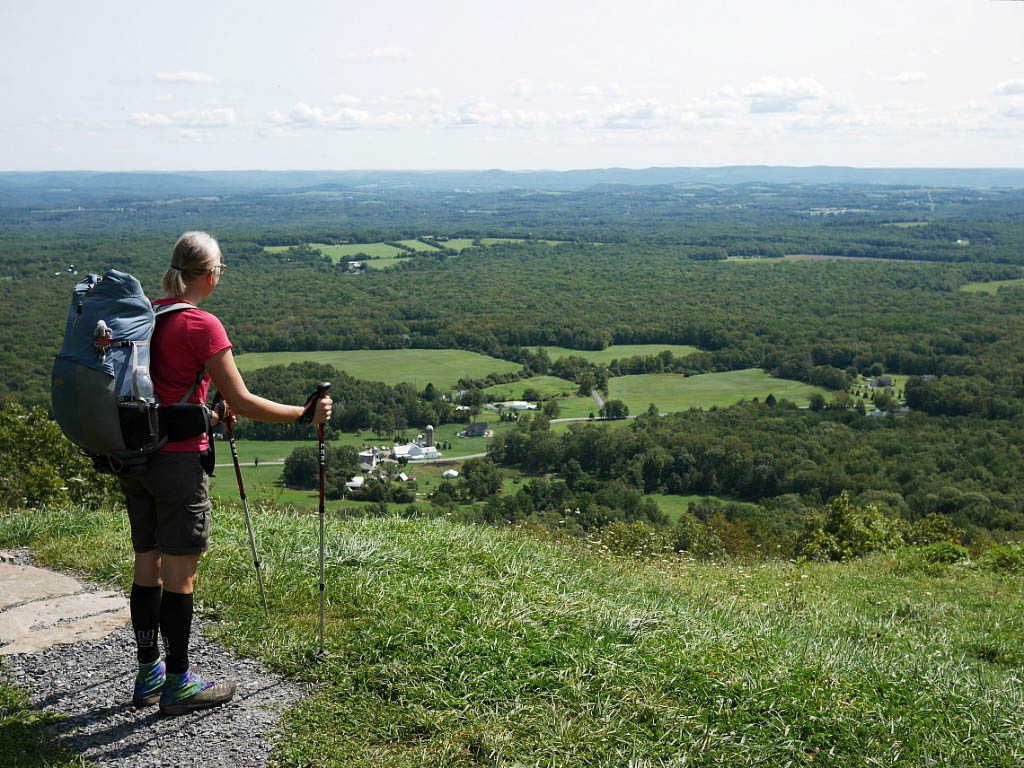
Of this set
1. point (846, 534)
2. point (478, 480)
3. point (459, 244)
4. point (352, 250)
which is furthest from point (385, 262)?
point (846, 534)

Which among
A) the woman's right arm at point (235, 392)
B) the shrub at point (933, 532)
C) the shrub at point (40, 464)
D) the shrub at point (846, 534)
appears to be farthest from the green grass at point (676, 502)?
the woman's right arm at point (235, 392)

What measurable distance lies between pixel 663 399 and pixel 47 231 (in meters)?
110

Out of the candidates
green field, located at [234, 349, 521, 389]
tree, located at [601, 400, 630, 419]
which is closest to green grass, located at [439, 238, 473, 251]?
green field, located at [234, 349, 521, 389]

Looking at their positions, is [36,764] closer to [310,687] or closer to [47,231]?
[310,687]

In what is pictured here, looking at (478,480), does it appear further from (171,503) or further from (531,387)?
(171,503)

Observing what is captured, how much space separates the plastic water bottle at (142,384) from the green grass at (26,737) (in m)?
1.52

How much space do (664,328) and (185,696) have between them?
74.1 m

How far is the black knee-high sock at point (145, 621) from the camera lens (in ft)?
12.5

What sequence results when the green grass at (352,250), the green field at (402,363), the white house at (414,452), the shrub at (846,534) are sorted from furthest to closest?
the green grass at (352,250) → the green field at (402,363) → the white house at (414,452) → the shrub at (846,534)

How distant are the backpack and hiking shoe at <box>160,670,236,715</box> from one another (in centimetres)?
A: 103

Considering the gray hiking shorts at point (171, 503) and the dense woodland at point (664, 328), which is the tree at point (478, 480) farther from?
the gray hiking shorts at point (171, 503)

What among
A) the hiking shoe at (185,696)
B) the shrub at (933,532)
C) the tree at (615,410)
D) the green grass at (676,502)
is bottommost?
the green grass at (676,502)

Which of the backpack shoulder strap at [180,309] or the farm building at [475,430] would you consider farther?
the farm building at [475,430]

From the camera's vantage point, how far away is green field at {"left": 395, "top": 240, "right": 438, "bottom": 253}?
126m
